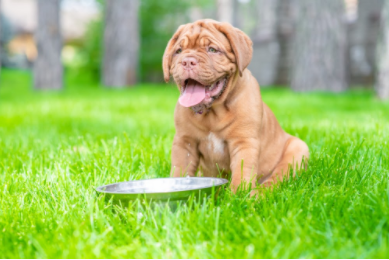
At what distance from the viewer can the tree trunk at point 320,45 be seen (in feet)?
27.8

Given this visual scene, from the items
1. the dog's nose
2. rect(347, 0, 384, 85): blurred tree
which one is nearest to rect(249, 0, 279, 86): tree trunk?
rect(347, 0, 384, 85): blurred tree

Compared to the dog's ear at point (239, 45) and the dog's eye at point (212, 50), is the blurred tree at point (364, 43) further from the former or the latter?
the dog's eye at point (212, 50)

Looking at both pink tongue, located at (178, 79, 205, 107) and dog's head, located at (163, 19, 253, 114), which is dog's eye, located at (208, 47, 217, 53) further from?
pink tongue, located at (178, 79, 205, 107)

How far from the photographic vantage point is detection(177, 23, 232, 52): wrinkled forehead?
2.49 meters

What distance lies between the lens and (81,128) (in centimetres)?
500

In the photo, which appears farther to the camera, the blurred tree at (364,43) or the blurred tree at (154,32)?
the blurred tree at (154,32)

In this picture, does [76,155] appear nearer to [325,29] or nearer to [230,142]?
[230,142]

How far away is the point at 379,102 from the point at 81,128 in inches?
166

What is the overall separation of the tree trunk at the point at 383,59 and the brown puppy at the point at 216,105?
4.46 meters

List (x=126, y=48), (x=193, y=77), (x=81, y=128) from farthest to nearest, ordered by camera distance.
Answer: (x=126, y=48), (x=81, y=128), (x=193, y=77)

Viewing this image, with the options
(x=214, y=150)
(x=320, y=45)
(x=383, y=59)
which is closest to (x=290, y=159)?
(x=214, y=150)

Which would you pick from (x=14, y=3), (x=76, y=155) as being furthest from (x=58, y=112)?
(x=14, y=3)

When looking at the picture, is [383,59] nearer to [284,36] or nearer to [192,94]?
[192,94]

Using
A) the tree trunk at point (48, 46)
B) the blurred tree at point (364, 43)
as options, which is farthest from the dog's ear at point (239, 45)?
the tree trunk at point (48, 46)
